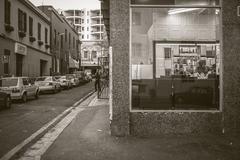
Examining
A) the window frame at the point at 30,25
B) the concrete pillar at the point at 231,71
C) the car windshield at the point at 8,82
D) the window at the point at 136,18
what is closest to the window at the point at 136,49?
the window at the point at 136,18

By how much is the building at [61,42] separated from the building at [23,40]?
2.99 m

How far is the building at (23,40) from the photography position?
2750 centimetres

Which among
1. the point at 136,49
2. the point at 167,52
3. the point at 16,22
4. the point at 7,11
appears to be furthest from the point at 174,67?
the point at 16,22

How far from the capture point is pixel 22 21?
32.9 meters

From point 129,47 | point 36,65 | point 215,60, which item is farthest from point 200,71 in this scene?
point 36,65

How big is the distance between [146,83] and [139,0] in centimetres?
213

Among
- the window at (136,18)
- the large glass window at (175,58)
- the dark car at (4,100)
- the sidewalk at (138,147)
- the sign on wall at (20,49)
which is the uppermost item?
the sign on wall at (20,49)

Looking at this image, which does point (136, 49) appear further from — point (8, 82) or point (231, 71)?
point (8, 82)

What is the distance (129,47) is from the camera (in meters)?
9.71

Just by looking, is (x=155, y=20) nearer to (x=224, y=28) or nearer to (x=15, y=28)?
(x=224, y=28)

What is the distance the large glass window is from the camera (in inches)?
389

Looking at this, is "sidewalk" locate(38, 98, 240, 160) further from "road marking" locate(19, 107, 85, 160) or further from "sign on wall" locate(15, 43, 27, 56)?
"sign on wall" locate(15, 43, 27, 56)

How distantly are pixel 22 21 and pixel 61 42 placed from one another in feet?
67.7

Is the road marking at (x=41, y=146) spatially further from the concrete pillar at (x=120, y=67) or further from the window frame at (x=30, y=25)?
the window frame at (x=30, y=25)
